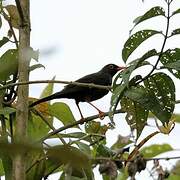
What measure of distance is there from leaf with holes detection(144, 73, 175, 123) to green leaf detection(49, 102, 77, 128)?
637mm

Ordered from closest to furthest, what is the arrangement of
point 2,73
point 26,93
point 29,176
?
point 2,73, point 26,93, point 29,176

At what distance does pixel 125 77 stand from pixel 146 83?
0.57ft

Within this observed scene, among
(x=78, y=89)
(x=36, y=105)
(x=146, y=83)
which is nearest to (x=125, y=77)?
(x=146, y=83)

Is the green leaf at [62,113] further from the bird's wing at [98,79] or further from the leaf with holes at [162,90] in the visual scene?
the bird's wing at [98,79]

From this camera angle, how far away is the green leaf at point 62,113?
6.41ft

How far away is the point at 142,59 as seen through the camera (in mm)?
1253

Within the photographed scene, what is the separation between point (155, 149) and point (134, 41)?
33 cm

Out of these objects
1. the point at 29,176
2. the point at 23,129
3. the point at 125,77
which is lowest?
the point at 29,176

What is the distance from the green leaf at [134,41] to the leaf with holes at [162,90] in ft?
0.34

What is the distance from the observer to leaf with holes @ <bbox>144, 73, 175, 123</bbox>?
1.36 m

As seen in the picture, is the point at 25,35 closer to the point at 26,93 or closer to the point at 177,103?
the point at 26,93

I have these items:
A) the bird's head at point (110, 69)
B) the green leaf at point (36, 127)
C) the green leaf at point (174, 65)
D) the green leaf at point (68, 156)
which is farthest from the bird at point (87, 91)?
the green leaf at point (68, 156)

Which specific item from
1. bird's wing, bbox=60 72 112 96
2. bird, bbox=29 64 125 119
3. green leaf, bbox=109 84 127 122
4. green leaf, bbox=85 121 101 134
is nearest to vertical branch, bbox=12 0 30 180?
green leaf, bbox=109 84 127 122

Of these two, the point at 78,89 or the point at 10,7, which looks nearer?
the point at 10,7
